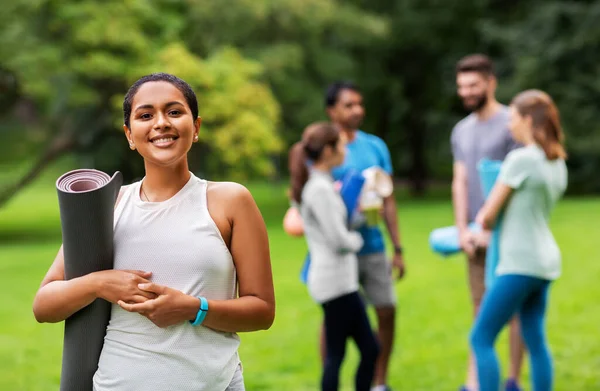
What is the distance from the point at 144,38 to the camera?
66.7ft

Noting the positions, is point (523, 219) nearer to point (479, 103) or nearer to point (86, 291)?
point (479, 103)

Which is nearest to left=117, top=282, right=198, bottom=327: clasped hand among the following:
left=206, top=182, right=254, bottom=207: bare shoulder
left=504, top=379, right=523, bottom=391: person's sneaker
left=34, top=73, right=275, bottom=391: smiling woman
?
left=34, top=73, right=275, bottom=391: smiling woman

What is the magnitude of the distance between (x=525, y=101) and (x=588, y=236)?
12229mm

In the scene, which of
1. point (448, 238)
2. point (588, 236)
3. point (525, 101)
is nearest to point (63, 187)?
point (525, 101)

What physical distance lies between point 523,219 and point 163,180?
8.70 feet

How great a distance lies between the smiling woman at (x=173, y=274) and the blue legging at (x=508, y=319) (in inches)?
94.0

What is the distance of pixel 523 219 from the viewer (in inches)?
179

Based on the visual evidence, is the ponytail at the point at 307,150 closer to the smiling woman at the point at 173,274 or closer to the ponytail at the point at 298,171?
the ponytail at the point at 298,171

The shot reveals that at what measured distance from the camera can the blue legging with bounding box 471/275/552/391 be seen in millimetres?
4508

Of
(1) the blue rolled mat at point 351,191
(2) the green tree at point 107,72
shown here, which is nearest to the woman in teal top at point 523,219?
(1) the blue rolled mat at point 351,191

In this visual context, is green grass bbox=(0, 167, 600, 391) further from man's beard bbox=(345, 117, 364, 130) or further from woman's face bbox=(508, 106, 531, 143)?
woman's face bbox=(508, 106, 531, 143)

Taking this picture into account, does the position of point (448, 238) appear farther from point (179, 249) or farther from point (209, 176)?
point (209, 176)

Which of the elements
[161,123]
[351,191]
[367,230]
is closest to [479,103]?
[367,230]

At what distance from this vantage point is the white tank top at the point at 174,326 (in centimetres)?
229
